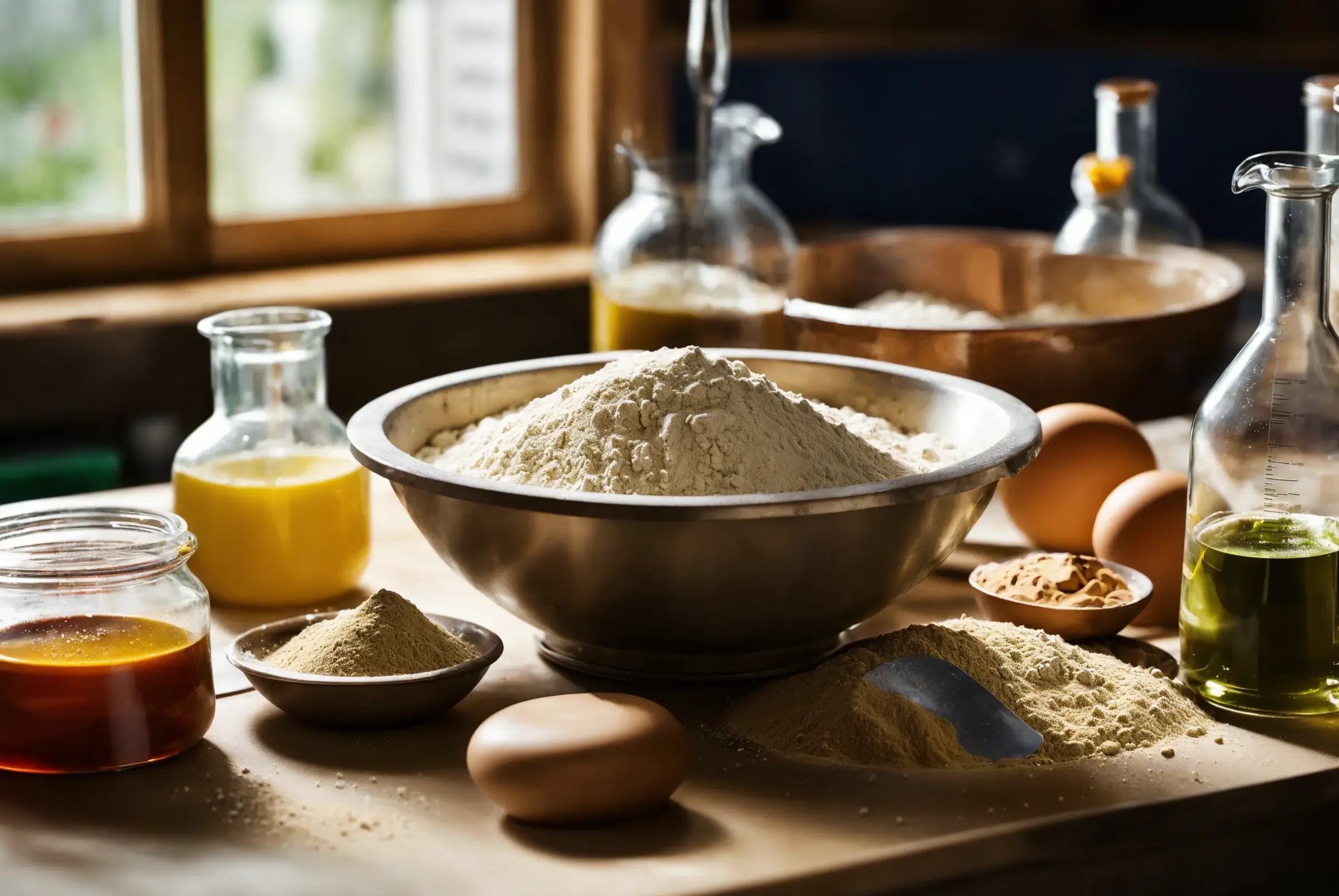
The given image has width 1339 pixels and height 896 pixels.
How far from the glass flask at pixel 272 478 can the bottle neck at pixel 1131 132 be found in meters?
0.96

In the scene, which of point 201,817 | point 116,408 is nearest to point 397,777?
point 201,817

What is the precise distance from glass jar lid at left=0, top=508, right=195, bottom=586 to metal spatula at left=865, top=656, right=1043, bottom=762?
0.43 m

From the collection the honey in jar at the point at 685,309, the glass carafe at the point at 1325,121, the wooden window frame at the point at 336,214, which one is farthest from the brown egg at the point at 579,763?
the wooden window frame at the point at 336,214

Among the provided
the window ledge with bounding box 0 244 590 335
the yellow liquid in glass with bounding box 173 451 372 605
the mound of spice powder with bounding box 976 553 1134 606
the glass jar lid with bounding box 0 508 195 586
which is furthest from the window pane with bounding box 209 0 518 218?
the mound of spice powder with bounding box 976 553 1134 606

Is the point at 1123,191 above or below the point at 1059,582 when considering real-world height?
above

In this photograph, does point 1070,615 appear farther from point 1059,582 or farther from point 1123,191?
point 1123,191

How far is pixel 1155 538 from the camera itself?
4.04ft

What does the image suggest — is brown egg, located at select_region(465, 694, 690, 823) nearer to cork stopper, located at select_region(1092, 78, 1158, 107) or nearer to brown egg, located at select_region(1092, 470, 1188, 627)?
brown egg, located at select_region(1092, 470, 1188, 627)

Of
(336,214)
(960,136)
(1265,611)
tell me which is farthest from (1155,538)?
(960,136)

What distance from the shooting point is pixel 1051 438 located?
137 cm

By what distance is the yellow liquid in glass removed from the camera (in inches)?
48.7

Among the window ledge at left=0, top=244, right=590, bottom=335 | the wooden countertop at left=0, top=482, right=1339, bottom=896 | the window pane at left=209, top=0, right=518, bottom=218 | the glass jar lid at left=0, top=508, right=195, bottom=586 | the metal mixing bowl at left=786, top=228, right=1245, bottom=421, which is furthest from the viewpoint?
the window pane at left=209, top=0, right=518, bottom=218

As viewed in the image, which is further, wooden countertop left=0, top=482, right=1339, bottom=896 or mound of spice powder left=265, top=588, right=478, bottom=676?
mound of spice powder left=265, top=588, right=478, bottom=676

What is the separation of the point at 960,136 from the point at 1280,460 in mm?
2418
